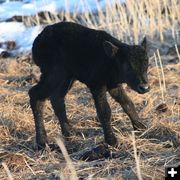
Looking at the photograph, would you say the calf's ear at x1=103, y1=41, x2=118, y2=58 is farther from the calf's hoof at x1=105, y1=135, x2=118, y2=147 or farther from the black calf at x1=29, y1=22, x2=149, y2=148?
the calf's hoof at x1=105, y1=135, x2=118, y2=147

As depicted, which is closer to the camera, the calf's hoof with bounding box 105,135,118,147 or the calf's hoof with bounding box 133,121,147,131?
the calf's hoof with bounding box 105,135,118,147

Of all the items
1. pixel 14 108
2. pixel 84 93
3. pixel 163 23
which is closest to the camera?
pixel 14 108

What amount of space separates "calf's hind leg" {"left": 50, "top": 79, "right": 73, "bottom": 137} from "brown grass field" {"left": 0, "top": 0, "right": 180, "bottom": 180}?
4.4 inches

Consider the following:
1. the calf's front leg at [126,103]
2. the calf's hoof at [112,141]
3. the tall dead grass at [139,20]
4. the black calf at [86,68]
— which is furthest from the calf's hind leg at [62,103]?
the tall dead grass at [139,20]

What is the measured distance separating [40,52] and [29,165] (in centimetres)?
140

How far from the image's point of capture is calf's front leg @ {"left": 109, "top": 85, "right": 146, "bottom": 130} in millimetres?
6363

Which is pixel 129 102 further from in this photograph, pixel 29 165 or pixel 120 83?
pixel 29 165

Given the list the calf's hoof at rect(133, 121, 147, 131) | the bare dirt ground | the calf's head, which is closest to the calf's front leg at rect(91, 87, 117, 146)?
the bare dirt ground

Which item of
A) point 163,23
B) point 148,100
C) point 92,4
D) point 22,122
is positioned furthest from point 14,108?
point 92,4

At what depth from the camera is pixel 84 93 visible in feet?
28.6

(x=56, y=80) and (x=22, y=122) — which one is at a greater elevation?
(x=56, y=80)

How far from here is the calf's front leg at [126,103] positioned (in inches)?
251

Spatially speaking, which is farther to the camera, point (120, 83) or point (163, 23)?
point (163, 23)

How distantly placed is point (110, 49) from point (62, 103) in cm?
94
